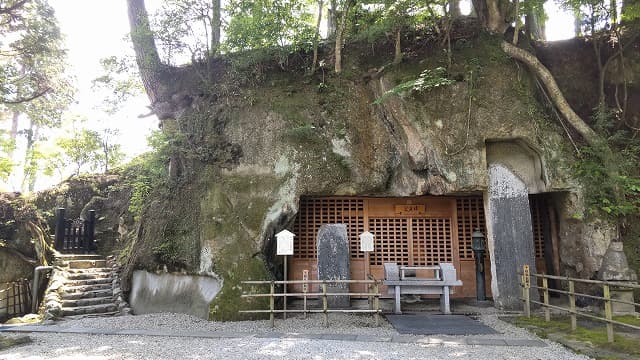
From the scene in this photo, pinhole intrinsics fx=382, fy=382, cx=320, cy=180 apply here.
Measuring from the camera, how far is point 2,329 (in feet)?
26.4

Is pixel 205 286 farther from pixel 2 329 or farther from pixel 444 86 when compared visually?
pixel 444 86

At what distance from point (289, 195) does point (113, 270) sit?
659 cm

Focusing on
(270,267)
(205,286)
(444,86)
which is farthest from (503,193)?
(205,286)

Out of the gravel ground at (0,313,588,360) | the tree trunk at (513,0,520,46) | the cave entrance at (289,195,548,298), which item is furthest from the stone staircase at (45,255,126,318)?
the tree trunk at (513,0,520,46)

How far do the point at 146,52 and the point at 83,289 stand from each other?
288 inches

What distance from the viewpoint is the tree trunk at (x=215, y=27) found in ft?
36.7

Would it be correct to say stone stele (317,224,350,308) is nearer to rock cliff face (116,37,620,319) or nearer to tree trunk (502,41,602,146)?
rock cliff face (116,37,620,319)

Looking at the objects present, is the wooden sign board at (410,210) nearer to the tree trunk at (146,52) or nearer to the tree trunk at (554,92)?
the tree trunk at (554,92)

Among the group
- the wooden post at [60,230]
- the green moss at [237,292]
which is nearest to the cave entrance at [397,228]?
the green moss at [237,292]

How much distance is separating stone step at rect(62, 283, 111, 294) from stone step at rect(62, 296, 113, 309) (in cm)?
46

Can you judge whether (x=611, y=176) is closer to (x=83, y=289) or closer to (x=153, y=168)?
(x=153, y=168)

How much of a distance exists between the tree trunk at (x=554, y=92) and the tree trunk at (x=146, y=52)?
1020cm

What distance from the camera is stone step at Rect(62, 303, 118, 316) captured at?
9766mm

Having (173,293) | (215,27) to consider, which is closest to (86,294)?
(173,293)
